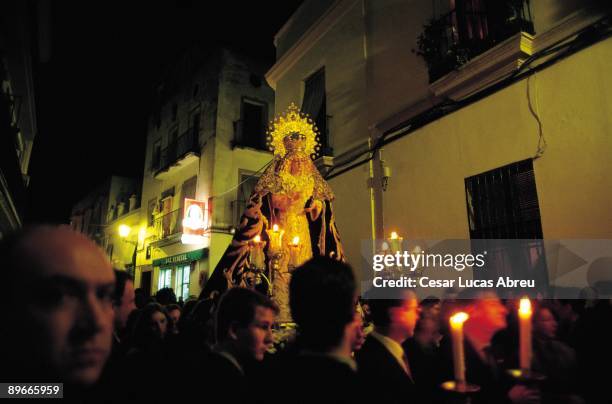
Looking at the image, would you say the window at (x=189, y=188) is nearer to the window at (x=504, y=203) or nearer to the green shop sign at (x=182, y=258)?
the green shop sign at (x=182, y=258)

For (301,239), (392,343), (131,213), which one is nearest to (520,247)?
(301,239)

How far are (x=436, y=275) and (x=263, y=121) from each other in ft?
37.1

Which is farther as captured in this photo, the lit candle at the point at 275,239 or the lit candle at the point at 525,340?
the lit candle at the point at 275,239

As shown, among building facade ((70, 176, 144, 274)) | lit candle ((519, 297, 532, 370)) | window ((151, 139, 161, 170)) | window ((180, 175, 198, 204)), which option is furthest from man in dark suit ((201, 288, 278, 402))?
building facade ((70, 176, 144, 274))

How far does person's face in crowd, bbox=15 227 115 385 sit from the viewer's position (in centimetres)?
93

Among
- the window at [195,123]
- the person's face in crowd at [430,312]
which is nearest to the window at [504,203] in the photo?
the person's face in crowd at [430,312]

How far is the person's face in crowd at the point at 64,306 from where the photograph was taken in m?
0.93

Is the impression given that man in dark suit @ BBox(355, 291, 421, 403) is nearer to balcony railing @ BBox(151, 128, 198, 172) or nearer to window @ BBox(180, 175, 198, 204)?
window @ BBox(180, 175, 198, 204)

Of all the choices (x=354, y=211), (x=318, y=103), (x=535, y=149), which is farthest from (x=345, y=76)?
(x=535, y=149)

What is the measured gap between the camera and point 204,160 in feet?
48.4

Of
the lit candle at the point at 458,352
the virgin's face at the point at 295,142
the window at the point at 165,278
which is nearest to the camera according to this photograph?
the lit candle at the point at 458,352

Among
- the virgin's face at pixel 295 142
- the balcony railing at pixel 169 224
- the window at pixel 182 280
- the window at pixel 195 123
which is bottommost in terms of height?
the window at pixel 182 280

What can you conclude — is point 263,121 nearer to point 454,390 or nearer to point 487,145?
point 487,145

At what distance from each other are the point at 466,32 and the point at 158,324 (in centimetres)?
615
